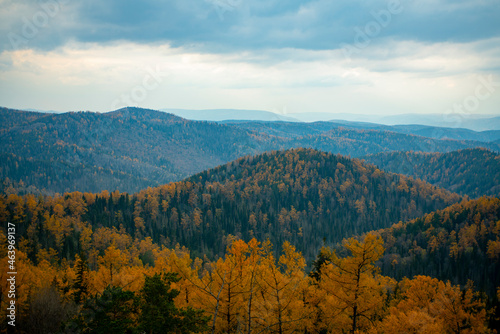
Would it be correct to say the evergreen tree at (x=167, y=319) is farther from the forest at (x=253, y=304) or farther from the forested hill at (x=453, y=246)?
the forested hill at (x=453, y=246)

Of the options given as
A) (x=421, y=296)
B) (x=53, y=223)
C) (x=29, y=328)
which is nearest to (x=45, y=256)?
(x=53, y=223)

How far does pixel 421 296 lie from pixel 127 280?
37.2 m

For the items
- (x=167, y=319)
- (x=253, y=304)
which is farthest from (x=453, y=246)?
(x=167, y=319)

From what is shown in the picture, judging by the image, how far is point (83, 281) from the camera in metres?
45.1

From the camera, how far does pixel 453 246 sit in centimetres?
15425

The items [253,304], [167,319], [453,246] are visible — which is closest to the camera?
[167,319]

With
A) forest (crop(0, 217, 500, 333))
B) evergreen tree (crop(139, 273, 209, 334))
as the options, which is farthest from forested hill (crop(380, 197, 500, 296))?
evergreen tree (crop(139, 273, 209, 334))

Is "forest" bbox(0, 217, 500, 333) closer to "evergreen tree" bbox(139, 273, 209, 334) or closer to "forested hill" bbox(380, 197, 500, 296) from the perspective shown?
"evergreen tree" bbox(139, 273, 209, 334)

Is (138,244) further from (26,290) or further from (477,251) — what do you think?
(477,251)

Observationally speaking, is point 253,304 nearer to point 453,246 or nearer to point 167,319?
point 167,319

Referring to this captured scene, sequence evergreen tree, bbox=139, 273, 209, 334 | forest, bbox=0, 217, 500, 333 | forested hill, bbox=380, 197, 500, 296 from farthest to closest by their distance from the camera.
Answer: forested hill, bbox=380, 197, 500, 296 < forest, bbox=0, 217, 500, 333 < evergreen tree, bbox=139, 273, 209, 334

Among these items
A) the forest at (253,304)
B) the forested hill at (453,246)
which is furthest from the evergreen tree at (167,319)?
the forested hill at (453,246)

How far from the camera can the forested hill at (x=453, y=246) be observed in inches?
5595

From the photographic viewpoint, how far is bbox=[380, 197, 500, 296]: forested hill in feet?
466
